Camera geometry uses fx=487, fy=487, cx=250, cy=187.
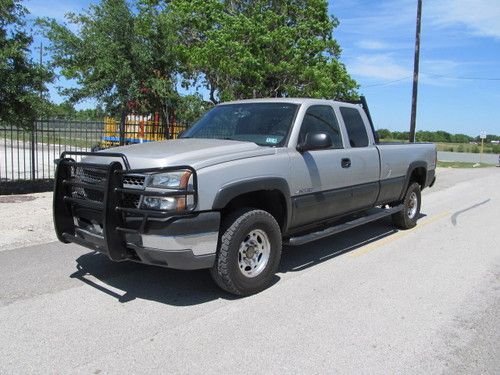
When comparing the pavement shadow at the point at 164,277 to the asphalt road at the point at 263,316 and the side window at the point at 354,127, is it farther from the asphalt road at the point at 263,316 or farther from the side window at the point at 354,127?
the side window at the point at 354,127

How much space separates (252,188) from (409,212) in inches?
182

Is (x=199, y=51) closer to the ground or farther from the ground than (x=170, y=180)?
farther from the ground

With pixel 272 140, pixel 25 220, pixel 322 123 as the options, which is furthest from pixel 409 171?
pixel 25 220

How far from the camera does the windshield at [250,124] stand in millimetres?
5477

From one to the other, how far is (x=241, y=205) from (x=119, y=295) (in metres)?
1.50

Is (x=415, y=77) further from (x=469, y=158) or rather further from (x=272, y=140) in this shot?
(x=469, y=158)

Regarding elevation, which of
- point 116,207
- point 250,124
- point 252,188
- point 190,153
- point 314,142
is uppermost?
point 250,124

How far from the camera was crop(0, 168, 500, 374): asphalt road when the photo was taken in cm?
354

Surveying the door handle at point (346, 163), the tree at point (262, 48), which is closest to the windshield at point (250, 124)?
the door handle at point (346, 163)

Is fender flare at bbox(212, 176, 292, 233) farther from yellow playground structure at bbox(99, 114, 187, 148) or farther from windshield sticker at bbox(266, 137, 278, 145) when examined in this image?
yellow playground structure at bbox(99, 114, 187, 148)

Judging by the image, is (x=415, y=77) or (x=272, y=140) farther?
(x=415, y=77)

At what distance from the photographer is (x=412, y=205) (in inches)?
334

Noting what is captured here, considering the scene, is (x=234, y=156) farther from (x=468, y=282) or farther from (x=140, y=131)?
(x=140, y=131)

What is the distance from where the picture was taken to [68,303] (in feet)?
14.9
